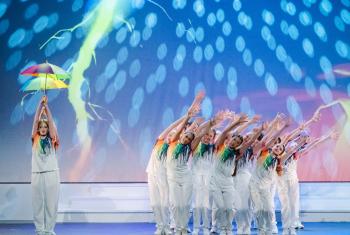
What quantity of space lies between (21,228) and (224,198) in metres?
3.70

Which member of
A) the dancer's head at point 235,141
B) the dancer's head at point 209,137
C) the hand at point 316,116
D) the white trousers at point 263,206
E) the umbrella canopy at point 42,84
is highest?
the umbrella canopy at point 42,84

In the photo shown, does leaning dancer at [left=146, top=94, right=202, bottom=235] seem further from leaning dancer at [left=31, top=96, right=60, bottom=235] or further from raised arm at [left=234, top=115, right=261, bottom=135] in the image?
leaning dancer at [left=31, top=96, right=60, bottom=235]

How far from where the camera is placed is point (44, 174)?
704 cm

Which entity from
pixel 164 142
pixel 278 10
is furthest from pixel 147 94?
pixel 278 10

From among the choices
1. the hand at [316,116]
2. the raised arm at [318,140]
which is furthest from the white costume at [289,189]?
the hand at [316,116]

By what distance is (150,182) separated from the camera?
840cm

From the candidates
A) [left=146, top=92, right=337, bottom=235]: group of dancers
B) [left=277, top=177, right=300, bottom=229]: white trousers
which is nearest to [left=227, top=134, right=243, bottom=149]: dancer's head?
[left=146, top=92, right=337, bottom=235]: group of dancers

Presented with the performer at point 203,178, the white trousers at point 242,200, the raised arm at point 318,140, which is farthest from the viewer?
the raised arm at point 318,140

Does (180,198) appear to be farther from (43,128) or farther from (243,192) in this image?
(43,128)

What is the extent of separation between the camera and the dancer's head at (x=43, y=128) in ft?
23.1

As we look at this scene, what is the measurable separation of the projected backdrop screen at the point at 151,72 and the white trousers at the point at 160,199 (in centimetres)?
154

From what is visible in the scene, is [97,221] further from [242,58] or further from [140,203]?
[242,58]

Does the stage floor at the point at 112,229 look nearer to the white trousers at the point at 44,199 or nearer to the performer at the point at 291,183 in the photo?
the performer at the point at 291,183

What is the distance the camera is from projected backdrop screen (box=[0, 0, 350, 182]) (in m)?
9.91
